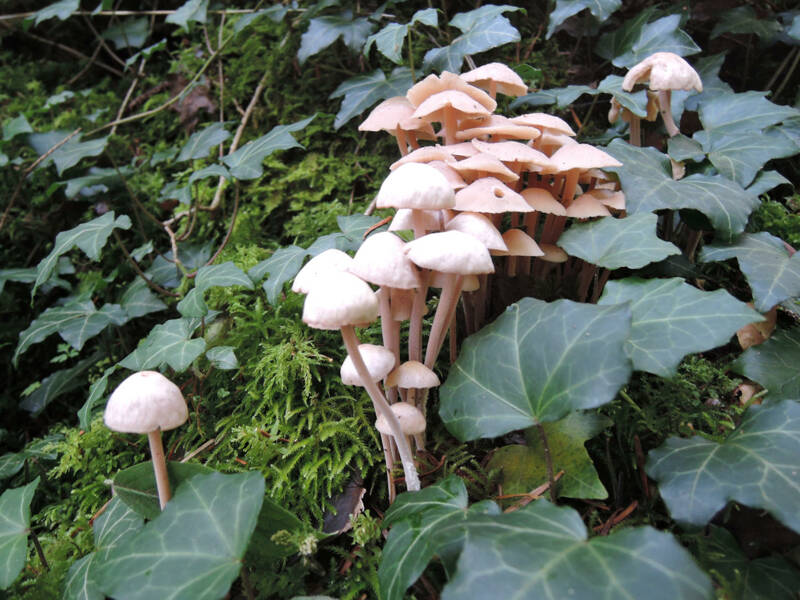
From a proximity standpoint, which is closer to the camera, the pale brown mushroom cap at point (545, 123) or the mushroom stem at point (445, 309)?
the mushroom stem at point (445, 309)

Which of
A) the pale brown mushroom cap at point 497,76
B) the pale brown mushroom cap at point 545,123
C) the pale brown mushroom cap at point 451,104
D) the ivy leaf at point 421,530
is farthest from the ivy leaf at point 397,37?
the ivy leaf at point 421,530

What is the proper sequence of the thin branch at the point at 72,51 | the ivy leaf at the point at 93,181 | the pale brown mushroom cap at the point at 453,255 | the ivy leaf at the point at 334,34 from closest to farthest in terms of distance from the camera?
the pale brown mushroom cap at the point at 453,255
the ivy leaf at the point at 334,34
the ivy leaf at the point at 93,181
the thin branch at the point at 72,51

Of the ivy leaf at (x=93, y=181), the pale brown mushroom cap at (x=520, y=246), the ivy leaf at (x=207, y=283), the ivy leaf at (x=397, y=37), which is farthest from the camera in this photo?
the ivy leaf at (x=93, y=181)

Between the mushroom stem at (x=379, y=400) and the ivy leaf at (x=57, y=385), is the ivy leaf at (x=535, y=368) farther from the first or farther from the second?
the ivy leaf at (x=57, y=385)

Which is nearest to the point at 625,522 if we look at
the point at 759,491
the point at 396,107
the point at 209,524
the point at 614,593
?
the point at 759,491

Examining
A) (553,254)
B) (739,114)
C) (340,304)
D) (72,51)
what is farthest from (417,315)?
(72,51)
